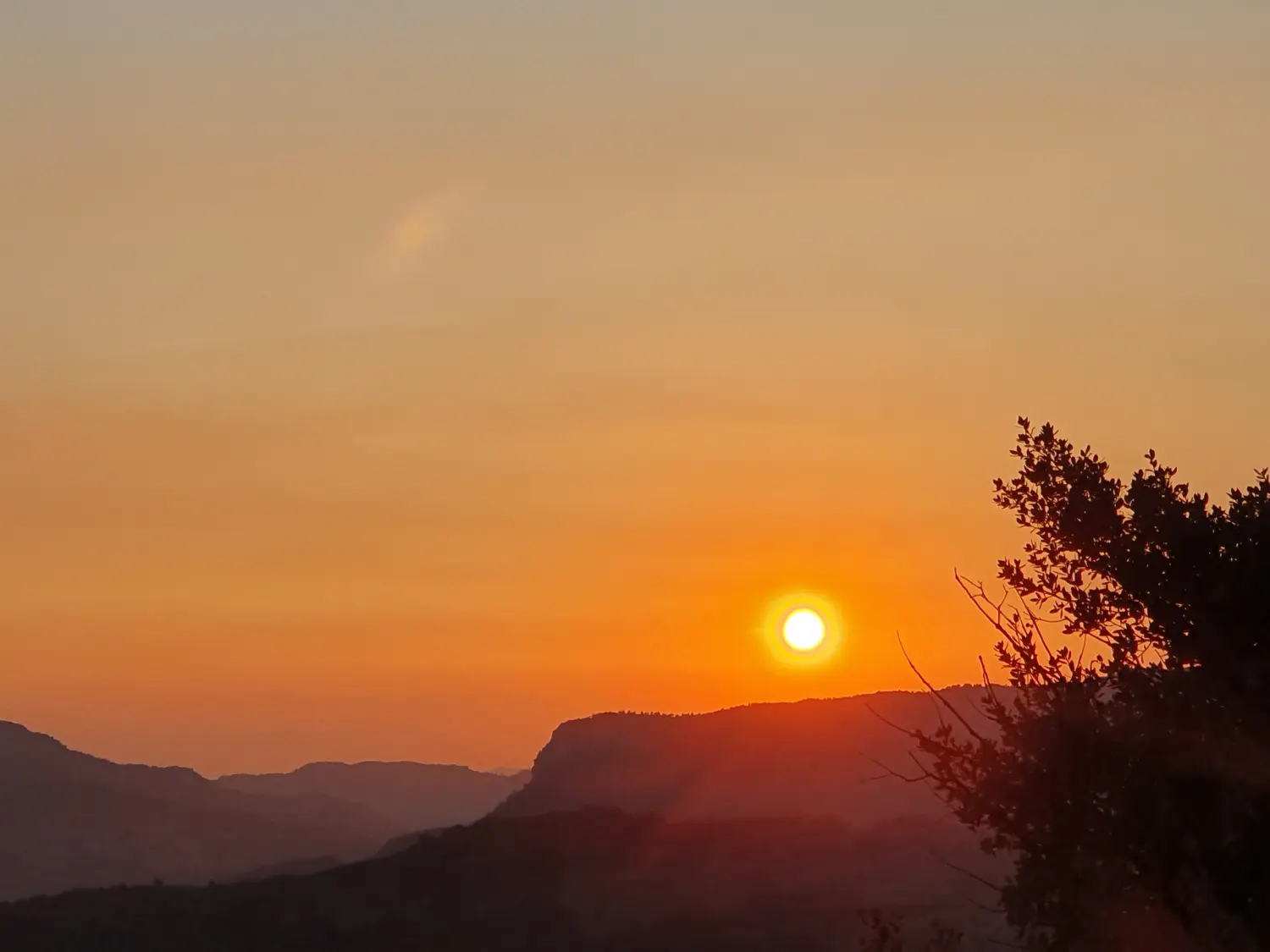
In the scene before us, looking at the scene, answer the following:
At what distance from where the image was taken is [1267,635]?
13148 millimetres

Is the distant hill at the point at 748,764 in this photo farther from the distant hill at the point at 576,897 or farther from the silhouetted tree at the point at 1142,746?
the silhouetted tree at the point at 1142,746

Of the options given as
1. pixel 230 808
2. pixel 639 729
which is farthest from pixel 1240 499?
pixel 230 808

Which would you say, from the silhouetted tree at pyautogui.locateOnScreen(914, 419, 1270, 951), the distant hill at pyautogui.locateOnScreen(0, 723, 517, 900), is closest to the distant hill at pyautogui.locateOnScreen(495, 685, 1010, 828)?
the distant hill at pyautogui.locateOnScreen(0, 723, 517, 900)

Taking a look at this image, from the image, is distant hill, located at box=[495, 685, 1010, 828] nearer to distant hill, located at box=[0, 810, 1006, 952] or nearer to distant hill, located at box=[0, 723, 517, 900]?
distant hill, located at box=[0, 810, 1006, 952]

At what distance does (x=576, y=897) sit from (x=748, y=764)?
160 ft

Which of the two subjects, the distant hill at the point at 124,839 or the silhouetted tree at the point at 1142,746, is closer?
the silhouetted tree at the point at 1142,746

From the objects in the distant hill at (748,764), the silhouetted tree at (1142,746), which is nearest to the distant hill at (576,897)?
the distant hill at (748,764)

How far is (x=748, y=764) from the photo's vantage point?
405ft

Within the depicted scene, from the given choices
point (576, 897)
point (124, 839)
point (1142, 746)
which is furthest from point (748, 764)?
point (1142, 746)

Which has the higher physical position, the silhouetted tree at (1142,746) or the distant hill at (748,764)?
the distant hill at (748,764)

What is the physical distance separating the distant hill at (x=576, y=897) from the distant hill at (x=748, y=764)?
30252 mm

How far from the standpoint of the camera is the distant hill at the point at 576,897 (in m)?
69.0

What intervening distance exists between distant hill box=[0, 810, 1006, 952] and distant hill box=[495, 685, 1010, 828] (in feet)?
99.3

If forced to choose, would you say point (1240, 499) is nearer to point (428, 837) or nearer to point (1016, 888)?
point (1016, 888)
